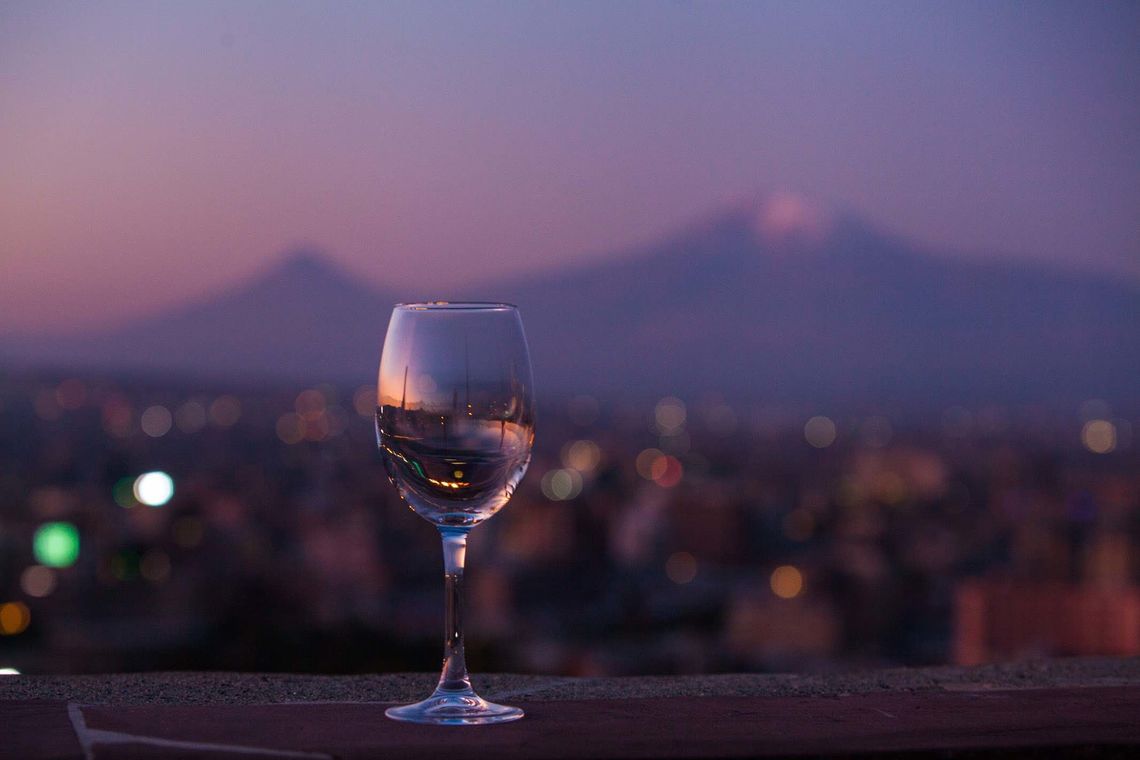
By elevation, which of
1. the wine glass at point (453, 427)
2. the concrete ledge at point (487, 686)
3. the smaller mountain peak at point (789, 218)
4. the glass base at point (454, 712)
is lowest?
the concrete ledge at point (487, 686)

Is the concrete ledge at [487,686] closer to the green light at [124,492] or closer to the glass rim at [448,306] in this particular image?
the glass rim at [448,306]

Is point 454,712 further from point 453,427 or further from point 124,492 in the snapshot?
point 124,492

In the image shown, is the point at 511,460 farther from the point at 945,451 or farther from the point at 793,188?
the point at 945,451

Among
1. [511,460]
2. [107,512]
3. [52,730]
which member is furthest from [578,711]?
[107,512]

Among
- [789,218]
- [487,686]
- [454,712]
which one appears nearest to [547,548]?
[789,218]

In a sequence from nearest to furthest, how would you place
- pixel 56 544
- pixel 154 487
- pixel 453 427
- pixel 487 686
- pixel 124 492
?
pixel 453 427, pixel 487 686, pixel 154 487, pixel 56 544, pixel 124 492

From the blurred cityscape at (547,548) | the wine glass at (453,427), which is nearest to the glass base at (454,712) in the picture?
the wine glass at (453,427)

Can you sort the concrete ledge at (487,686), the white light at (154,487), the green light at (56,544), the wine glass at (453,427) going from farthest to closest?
1. the green light at (56,544)
2. the white light at (154,487)
3. the concrete ledge at (487,686)
4. the wine glass at (453,427)
